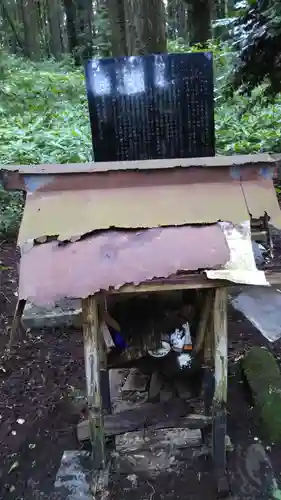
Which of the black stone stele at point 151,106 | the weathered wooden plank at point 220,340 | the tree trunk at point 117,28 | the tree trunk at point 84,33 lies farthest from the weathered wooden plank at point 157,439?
the tree trunk at point 84,33

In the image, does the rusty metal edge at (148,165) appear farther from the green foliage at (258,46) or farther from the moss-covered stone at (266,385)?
the green foliage at (258,46)

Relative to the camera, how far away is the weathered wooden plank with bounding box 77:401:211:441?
2607mm

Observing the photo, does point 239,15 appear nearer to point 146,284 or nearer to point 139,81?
point 139,81

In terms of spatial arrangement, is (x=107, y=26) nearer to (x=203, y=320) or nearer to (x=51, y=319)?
(x=51, y=319)

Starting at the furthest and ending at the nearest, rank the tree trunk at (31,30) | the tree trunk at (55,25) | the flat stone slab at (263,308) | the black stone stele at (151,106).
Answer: the tree trunk at (55,25) → the tree trunk at (31,30) → the flat stone slab at (263,308) → the black stone stele at (151,106)

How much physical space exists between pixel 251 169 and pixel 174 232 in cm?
50

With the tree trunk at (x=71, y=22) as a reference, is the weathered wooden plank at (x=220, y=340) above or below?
below

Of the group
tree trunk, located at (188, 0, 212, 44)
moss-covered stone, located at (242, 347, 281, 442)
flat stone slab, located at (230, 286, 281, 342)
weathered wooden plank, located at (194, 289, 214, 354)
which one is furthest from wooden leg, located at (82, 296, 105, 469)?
tree trunk, located at (188, 0, 212, 44)

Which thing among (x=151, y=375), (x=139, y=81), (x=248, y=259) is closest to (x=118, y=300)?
(x=151, y=375)

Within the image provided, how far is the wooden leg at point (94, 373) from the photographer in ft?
7.22

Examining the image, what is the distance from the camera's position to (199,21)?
12.1 metres

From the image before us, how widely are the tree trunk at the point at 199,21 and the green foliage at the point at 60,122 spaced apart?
773 mm

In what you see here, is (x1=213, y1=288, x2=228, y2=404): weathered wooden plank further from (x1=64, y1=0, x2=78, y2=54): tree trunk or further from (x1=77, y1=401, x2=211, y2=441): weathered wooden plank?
(x1=64, y1=0, x2=78, y2=54): tree trunk

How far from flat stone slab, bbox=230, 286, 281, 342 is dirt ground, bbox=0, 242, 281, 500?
9 cm
